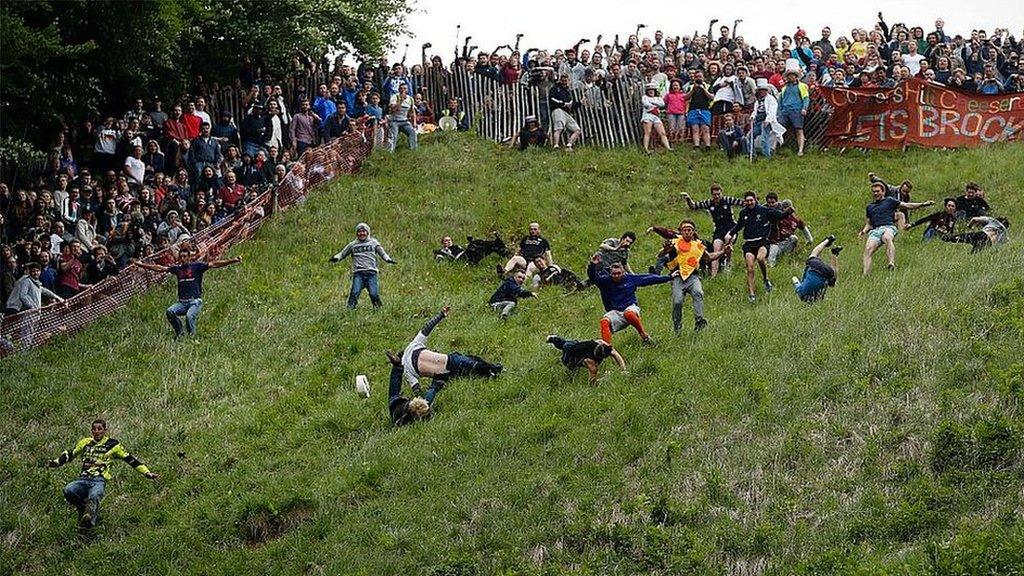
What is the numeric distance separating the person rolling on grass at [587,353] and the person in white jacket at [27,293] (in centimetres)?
941

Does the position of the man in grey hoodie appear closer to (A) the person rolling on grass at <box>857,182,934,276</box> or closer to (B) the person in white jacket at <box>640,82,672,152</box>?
A: (A) the person rolling on grass at <box>857,182,934,276</box>

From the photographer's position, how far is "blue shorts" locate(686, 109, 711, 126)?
31795 millimetres

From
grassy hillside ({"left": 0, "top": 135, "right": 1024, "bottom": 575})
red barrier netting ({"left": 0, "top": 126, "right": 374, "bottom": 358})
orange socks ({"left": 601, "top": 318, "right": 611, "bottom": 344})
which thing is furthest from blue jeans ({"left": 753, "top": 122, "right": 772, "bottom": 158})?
orange socks ({"left": 601, "top": 318, "right": 611, "bottom": 344})

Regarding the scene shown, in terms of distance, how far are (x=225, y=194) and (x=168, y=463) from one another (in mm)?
9898

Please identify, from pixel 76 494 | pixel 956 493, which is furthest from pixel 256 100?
pixel 956 493

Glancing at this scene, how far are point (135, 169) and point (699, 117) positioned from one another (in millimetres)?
12968

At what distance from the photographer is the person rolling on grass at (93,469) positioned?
17.1 metres

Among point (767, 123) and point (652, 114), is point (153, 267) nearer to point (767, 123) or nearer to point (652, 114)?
point (652, 114)

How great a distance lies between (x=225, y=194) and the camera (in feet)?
90.1

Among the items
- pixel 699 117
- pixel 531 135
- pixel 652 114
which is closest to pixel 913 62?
pixel 699 117

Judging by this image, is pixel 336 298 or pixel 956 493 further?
pixel 336 298

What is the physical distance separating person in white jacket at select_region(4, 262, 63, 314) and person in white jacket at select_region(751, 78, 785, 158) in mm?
16028

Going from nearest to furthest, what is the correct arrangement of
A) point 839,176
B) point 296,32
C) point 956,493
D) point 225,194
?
point 956,493 → point 225,194 → point 839,176 → point 296,32

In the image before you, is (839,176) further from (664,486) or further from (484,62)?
(664,486)
